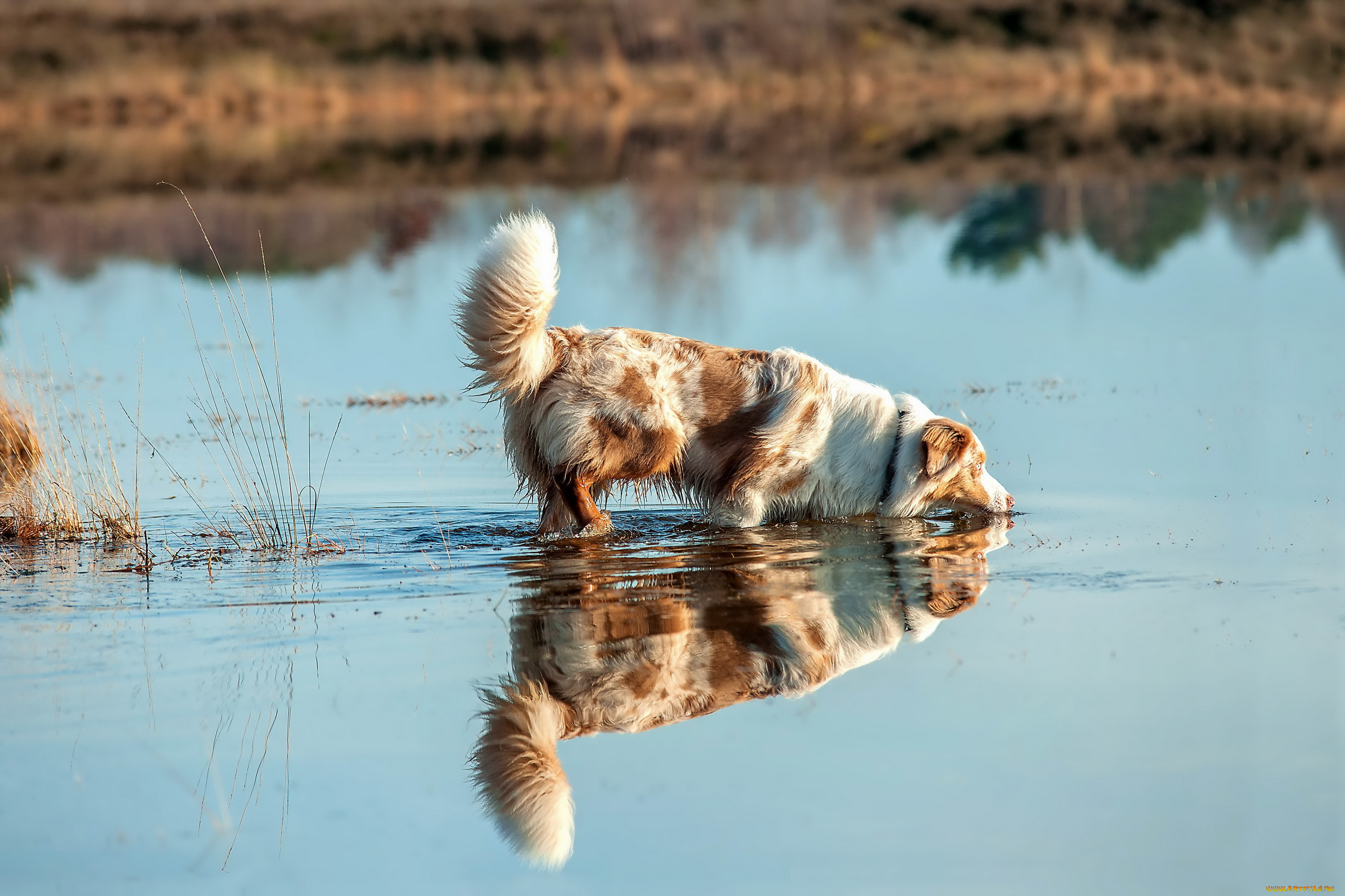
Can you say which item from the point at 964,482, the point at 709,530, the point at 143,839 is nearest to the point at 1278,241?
the point at 964,482

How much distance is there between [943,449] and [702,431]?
1.42 metres

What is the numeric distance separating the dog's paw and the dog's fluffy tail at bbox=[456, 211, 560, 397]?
36.4 inches

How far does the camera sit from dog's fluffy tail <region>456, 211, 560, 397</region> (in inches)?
270

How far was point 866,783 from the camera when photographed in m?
4.43

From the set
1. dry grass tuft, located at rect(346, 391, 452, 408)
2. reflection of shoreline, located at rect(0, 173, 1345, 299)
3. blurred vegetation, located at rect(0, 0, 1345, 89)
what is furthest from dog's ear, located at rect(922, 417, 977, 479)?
blurred vegetation, located at rect(0, 0, 1345, 89)

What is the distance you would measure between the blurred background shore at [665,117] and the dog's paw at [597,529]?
10651mm

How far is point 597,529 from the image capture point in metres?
7.61

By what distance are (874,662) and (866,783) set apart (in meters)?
1.13

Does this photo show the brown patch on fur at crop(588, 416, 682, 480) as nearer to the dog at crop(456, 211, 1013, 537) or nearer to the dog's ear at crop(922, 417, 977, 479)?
the dog at crop(456, 211, 1013, 537)

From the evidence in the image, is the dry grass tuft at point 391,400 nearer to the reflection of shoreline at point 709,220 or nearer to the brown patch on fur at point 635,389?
the brown patch on fur at point 635,389

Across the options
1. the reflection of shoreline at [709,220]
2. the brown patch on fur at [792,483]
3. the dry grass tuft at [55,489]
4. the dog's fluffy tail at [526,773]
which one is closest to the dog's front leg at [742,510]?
the brown patch on fur at [792,483]

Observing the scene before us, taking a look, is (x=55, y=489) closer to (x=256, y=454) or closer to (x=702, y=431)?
(x=256, y=454)

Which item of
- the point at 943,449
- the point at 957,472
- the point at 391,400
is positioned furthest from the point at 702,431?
the point at 391,400

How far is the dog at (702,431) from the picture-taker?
7.38 m
